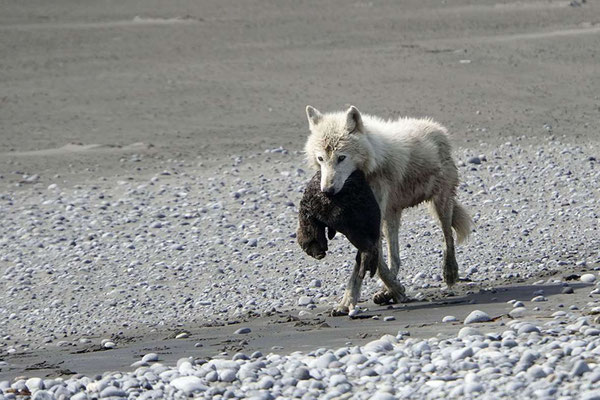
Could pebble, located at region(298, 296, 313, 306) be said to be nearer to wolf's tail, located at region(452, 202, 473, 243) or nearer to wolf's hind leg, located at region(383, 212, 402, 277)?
wolf's hind leg, located at region(383, 212, 402, 277)

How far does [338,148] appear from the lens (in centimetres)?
848

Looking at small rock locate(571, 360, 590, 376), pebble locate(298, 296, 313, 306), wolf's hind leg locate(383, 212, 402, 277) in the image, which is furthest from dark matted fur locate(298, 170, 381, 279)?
small rock locate(571, 360, 590, 376)

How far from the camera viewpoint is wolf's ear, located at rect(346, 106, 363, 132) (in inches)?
339

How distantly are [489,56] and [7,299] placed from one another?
44.9 ft

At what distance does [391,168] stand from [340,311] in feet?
3.90

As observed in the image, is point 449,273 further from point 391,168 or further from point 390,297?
point 391,168

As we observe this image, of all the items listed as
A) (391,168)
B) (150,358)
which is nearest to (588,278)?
(391,168)

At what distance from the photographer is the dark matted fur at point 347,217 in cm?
846

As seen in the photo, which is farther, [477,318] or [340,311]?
[340,311]

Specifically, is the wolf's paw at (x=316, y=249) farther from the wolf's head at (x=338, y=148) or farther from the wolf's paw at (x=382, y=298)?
the wolf's paw at (x=382, y=298)

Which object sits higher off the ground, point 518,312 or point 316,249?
point 316,249

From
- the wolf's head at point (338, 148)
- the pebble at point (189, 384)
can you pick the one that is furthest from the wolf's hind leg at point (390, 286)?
the pebble at point (189, 384)

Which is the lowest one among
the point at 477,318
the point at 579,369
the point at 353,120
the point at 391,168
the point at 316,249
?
the point at 477,318

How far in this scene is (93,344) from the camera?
8781 mm
